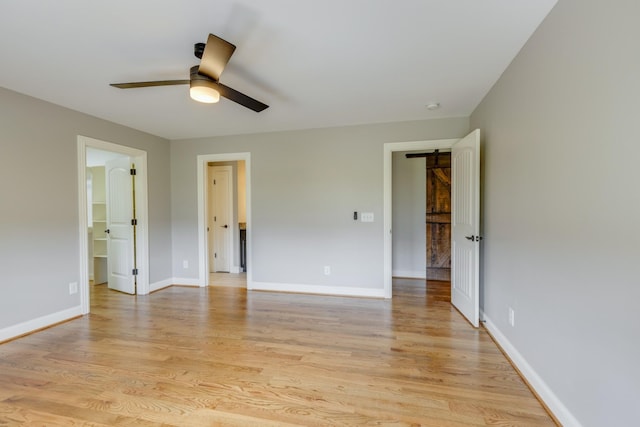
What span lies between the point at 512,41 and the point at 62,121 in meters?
4.26

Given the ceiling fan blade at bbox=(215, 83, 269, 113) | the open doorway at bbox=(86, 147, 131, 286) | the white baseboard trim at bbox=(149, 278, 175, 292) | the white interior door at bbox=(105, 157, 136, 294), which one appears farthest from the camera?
the open doorway at bbox=(86, 147, 131, 286)

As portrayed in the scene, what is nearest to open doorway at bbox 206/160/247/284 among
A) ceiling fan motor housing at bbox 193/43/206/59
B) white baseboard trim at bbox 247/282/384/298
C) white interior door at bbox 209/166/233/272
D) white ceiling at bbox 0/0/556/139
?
white interior door at bbox 209/166/233/272

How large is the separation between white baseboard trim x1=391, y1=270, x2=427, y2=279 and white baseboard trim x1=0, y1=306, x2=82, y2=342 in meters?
4.51

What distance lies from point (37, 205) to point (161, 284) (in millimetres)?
1957

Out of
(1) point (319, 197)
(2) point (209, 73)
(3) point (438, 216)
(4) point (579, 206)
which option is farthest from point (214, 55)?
(3) point (438, 216)

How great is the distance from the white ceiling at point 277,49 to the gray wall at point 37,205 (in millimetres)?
232

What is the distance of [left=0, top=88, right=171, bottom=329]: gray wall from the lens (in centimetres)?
263

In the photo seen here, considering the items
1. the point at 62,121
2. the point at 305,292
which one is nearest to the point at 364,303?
the point at 305,292

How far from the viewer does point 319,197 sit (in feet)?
13.2

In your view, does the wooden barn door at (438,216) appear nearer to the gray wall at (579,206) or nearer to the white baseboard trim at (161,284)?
the gray wall at (579,206)

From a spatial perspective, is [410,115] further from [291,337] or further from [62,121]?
[62,121]

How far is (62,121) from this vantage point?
120 inches

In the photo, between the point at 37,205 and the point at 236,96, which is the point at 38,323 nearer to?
the point at 37,205

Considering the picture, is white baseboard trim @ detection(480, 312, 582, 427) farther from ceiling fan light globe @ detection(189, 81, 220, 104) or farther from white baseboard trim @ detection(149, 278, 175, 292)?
white baseboard trim @ detection(149, 278, 175, 292)
